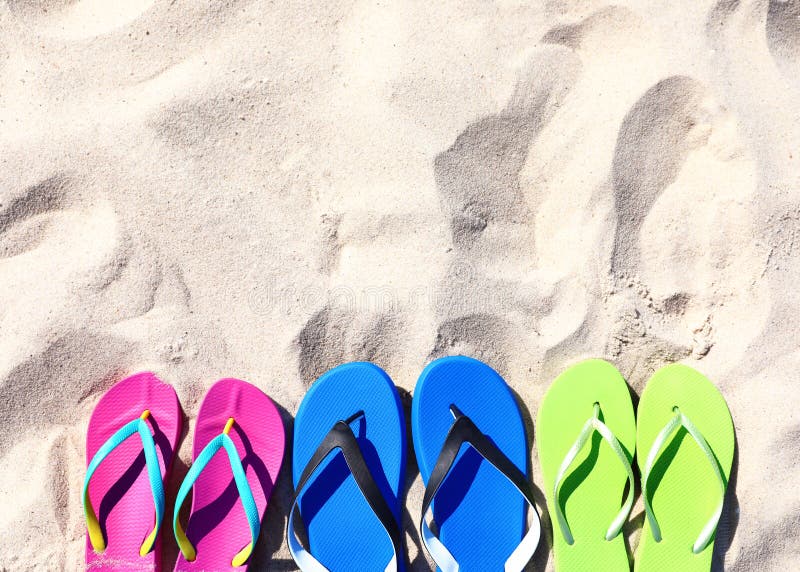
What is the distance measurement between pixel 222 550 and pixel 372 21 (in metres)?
1.42

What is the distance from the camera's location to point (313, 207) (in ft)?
4.77

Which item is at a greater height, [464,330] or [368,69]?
[368,69]

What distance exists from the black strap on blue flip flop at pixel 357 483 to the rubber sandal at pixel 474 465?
0.38 feet

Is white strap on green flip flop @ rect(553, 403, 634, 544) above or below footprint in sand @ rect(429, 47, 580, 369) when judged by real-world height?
below

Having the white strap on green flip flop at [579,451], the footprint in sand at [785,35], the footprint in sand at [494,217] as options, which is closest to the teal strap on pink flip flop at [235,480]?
the footprint in sand at [494,217]

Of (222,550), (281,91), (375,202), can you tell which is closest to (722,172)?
(375,202)

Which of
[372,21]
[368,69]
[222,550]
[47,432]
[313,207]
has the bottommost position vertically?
[222,550]

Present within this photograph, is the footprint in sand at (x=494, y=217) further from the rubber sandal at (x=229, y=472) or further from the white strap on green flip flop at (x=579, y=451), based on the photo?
the rubber sandal at (x=229, y=472)

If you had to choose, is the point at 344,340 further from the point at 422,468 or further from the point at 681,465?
the point at 681,465

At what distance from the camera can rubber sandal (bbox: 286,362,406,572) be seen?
1.44m

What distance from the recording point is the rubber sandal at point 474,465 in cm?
144

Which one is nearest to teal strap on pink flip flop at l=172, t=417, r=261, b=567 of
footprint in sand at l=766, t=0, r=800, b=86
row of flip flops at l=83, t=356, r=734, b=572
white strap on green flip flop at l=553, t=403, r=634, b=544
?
row of flip flops at l=83, t=356, r=734, b=572

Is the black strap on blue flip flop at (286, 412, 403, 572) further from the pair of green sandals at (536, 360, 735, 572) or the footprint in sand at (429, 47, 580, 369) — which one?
the pair of green sandals at (536, 360, 735, 572)

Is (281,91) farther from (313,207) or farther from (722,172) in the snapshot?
(722,172)
